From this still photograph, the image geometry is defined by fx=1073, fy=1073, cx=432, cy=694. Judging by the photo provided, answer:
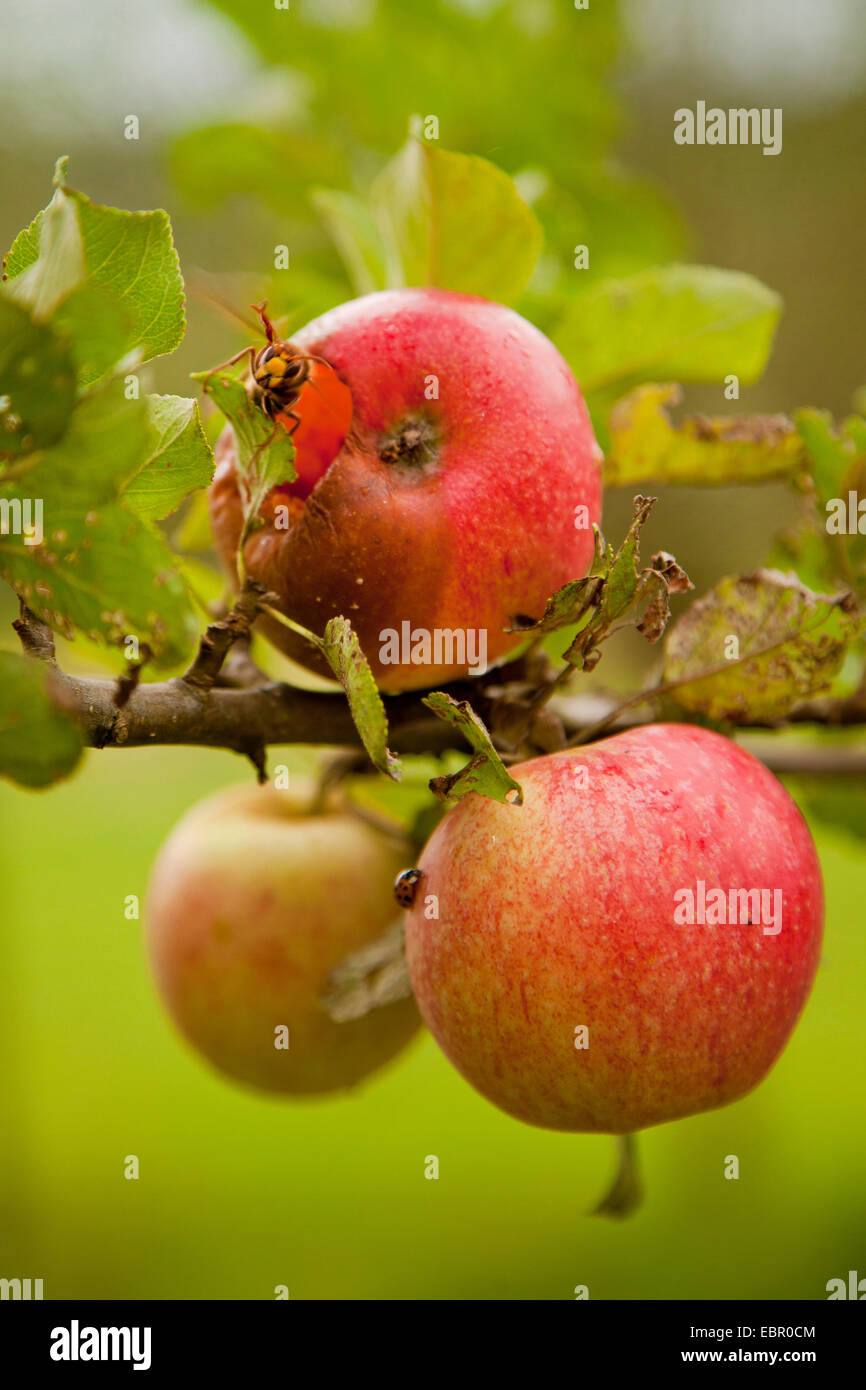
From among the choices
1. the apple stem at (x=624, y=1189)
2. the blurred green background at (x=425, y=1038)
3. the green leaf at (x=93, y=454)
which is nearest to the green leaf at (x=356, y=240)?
the blurred green background at (x=425, y=1038)

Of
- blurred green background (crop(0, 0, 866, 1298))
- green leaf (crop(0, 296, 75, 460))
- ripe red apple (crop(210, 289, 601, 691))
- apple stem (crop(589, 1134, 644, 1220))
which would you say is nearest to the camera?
green leaf (crop(0, 296, 75, 460))

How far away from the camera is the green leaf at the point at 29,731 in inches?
11.8

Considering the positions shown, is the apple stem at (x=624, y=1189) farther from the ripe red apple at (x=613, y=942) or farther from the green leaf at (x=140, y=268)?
the green leaf at (x=140, y=268)

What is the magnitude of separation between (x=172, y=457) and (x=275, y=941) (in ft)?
1.07

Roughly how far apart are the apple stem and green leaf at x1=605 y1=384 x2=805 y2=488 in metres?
0.33

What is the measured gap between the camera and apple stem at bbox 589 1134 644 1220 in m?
0.49

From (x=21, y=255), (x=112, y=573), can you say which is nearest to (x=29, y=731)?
(x=112, y=573)

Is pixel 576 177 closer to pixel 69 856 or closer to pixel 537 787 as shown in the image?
pixel 537 787

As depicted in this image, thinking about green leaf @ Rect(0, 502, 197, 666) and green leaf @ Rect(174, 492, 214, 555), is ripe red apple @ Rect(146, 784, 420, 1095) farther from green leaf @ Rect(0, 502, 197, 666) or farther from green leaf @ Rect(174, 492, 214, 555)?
green leaf @ Rect(0, 502, 197, 666)

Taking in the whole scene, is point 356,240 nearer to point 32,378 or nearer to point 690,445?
point 690,445

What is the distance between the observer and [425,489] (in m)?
0.39

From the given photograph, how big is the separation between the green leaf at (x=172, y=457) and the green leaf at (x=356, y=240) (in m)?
0.28

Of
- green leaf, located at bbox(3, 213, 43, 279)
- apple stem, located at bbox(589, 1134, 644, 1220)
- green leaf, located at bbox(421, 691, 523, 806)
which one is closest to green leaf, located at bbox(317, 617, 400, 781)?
green leaf, located at bbox(421, 691, 523, 806)

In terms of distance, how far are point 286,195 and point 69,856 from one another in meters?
1.93
